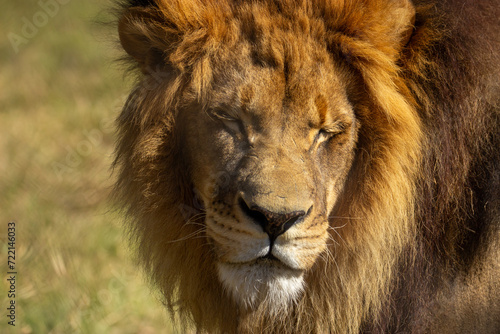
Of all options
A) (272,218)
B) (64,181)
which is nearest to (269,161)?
(272,218)

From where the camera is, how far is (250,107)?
2.46m

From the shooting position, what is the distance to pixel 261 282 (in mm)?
2422

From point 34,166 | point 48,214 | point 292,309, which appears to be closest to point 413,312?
point 292,309

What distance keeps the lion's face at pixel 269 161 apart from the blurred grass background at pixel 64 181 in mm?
812

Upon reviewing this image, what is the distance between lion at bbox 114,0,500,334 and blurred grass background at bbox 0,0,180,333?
650 mm

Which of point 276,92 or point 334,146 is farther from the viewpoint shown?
point 334,146

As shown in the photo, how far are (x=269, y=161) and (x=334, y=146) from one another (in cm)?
32

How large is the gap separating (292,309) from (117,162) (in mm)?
1017

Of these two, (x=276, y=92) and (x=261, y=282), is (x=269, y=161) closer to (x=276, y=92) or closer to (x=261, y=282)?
(x=276, y=92)

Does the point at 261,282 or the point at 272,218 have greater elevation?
the point at 272,218

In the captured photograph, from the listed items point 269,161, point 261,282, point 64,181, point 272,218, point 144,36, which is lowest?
point 64,181

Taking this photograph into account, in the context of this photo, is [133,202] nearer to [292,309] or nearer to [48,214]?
[292,309]

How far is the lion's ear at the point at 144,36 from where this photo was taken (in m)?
2.62

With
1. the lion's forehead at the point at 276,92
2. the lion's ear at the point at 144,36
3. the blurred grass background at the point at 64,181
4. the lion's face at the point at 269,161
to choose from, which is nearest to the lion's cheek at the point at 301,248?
the lion's face at the point at 269,161
